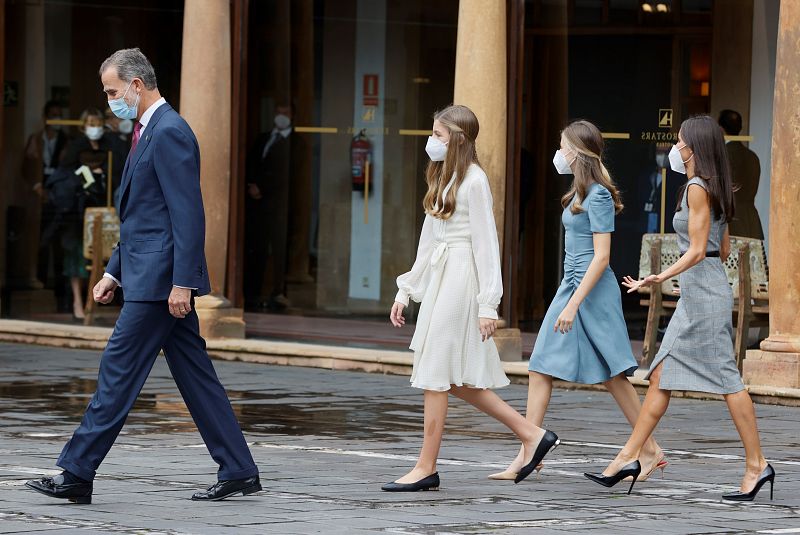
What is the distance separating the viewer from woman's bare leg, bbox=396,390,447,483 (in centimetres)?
871

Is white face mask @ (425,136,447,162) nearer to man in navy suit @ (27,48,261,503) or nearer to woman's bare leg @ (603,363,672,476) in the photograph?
man in navy suit @ (27,48,261,503)

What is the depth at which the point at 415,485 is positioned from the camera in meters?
8.63

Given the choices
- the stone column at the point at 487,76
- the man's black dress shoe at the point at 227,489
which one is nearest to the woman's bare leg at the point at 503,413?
the man's black dress shoe at the point at 227,489

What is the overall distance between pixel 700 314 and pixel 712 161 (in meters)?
0.71

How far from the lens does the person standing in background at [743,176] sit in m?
15.5

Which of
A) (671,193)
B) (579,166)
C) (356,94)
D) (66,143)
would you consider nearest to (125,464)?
(579,166)

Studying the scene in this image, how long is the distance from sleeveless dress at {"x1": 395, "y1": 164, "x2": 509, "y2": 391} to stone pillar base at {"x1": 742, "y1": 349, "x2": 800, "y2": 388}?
501 centimetres

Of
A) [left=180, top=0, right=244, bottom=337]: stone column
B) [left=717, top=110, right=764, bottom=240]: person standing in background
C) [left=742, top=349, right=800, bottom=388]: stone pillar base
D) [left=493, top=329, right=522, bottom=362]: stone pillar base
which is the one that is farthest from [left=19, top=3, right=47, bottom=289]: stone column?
[left=742, top=349, right=800, bottom=388]: stone pillar base

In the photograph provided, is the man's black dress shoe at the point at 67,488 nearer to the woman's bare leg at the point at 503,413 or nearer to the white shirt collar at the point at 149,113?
the white shirt collar at the point at 149,113

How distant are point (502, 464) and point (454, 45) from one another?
24.9 feet

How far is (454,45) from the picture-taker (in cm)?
1684

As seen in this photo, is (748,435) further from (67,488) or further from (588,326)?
(67,488)

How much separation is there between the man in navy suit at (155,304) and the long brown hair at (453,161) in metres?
1.25

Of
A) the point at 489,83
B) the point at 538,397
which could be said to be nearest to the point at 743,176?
the point at 489,83
